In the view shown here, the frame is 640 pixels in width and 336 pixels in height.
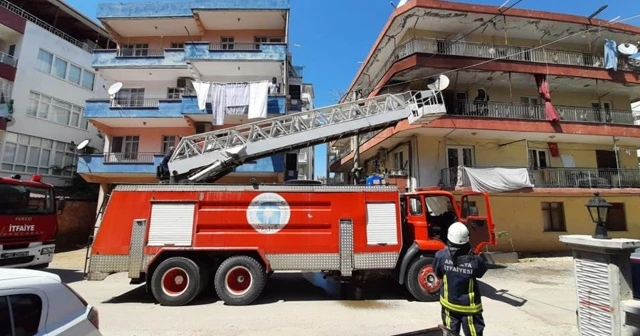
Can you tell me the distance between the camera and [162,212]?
7.68m

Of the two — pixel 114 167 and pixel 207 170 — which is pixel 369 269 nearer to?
pixel 207 170

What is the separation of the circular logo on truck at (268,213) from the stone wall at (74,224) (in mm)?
13621

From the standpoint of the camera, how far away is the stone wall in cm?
1645

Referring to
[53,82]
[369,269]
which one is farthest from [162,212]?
[53,82]

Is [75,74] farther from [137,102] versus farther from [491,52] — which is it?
[491,52]

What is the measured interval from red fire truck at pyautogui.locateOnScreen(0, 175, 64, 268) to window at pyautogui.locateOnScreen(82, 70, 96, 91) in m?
17.6

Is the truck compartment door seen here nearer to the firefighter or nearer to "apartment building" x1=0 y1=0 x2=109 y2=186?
the firefighter

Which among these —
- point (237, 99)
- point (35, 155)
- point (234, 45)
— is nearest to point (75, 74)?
point (35, 155)

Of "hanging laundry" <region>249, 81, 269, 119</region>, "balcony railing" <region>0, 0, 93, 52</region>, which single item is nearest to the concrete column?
"hanging laundry" <region>249, 81, 269, 119</region>

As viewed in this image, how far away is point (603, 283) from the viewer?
13.4 ft

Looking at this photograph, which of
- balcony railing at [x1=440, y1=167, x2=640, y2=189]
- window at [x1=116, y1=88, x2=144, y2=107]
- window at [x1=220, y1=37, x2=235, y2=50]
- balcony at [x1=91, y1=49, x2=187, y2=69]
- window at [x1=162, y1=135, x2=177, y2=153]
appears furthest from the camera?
window at [x1=220, y1=37, x2=235, y2=50]

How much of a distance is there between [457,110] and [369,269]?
11.9 metres

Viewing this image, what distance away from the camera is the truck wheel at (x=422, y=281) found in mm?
7676

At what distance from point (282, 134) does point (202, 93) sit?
319 inches
